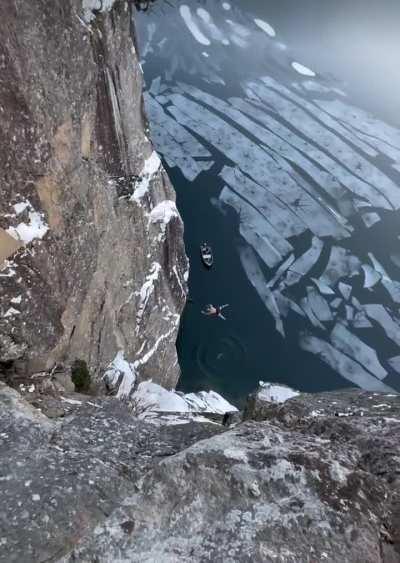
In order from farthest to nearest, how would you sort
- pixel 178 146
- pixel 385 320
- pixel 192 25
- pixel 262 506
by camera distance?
1. pixel 192 25
2. pixel 178 146
3. pixel 385 320
4. pixel 262 506

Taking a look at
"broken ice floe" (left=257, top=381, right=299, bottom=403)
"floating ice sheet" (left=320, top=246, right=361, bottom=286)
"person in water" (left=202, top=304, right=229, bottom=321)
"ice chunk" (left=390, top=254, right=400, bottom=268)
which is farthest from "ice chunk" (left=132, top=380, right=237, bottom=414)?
"ice chunk" (left=390, top=254, right=400, bottom=268)

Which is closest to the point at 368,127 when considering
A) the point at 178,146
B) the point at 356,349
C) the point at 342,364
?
the point at 178,146

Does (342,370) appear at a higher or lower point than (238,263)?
lower

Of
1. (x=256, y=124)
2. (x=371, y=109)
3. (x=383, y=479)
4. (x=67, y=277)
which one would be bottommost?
(x=383, y=479)

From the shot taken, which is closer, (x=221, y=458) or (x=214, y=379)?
(x=221, y=458)

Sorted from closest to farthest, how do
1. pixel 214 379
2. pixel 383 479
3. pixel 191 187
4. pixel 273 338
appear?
1. pixel 383 479
2. pixel 214 379
3. pixel 273 338
4. pixel 191 187

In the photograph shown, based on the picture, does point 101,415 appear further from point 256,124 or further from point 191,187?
point 256,124

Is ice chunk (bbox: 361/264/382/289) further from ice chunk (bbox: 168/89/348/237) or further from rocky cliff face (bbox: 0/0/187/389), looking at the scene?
rocky cliff face (bbox: 0/0/187/389)

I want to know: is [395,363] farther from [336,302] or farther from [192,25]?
[192,25]

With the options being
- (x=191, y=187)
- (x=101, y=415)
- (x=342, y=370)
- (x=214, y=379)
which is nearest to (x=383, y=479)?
(x=101, y=415)
